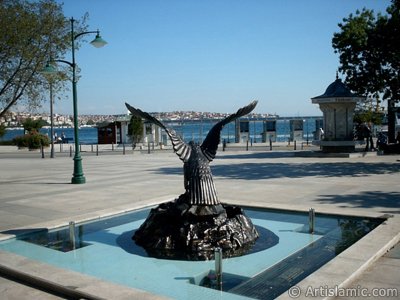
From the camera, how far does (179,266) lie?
6.76 m

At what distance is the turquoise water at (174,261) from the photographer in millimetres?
5965

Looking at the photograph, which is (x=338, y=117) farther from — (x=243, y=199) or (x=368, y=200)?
(x=243, y=199)

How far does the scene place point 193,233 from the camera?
25.2 feet

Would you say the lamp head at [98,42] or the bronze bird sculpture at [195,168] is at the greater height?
the lamp head at [98,42]

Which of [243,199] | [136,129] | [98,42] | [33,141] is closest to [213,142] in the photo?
[243,199]

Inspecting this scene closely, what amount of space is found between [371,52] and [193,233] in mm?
21374

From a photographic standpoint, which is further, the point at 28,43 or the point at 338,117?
the point at 338,117

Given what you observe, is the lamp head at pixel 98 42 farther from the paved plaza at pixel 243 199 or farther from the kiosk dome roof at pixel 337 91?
the kiosk dome roof at pixel 337 91

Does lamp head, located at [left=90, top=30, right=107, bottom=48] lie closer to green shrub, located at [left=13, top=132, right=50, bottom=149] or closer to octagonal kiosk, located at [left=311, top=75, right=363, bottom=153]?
octagonal kiosk, located at [left=311, top=75, right=363, bottom=153]

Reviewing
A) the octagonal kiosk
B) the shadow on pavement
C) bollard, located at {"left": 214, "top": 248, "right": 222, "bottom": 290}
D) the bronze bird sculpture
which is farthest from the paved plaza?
the octagonal kiosk

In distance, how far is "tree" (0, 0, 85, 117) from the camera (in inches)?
691

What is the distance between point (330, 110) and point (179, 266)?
21.3m

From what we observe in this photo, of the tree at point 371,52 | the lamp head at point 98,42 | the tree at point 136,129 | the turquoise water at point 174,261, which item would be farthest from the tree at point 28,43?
the tree at point 136,129

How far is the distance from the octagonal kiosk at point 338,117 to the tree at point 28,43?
1523cm
